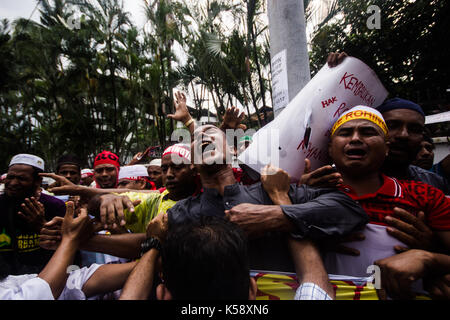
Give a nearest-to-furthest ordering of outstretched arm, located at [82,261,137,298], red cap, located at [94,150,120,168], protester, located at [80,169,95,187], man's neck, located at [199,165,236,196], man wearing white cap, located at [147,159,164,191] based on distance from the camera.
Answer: outstretched arm, located at [82,261,137,298], man's neck, located at [199,165,236,196], red cap, located at [94,150,120,168], man wearing white cap, located at [147,159,164,191], protester, located at [80,169,95,187]

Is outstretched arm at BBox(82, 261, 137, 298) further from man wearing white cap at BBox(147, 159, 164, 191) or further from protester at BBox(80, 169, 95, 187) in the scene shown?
protester at BBox(80, 169, 95, 187)

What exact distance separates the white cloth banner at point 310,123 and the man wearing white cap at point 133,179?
3025mm

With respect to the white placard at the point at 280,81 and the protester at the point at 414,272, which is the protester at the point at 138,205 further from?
the protester at the point at 414,272

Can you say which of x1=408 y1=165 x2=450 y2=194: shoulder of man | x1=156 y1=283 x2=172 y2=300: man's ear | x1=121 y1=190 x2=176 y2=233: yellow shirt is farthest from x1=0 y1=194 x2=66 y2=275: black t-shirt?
x1=408 y1=165 x2=450 y2=194: shoulder of man

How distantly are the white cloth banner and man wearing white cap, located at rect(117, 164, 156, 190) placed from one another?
303cm

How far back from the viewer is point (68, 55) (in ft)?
47.4

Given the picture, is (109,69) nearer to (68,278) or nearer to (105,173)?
(105,173)

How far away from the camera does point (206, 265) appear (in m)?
1.07

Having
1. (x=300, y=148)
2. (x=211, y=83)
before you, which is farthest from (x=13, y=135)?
(x=300, y=148)

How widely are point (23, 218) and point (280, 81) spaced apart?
2918 millimetres

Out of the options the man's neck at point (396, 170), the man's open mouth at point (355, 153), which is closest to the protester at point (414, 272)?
the man's open mouth at point (355, 153)

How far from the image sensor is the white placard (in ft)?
7.78
